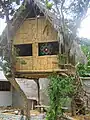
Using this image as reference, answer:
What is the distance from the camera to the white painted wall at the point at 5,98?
61.3ft

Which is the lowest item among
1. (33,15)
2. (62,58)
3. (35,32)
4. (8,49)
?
(62,58)

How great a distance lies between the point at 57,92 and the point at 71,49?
305cm

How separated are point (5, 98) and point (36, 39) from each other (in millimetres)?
7377

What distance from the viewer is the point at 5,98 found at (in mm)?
18906

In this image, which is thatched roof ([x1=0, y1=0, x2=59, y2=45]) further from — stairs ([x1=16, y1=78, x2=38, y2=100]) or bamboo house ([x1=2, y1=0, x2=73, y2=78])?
stairs ([x1=16, y1=78, x2=38, y2=100])

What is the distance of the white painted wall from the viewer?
1869 cm

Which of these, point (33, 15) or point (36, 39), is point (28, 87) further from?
point (36, 39)

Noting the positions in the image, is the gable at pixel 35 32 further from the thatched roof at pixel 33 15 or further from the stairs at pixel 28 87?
the stairs at pixel 28 87

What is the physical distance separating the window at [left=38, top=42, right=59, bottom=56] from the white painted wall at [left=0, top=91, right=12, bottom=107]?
6952 mm

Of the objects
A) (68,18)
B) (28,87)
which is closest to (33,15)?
(68,18)

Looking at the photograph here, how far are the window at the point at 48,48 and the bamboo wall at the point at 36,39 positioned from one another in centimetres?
24

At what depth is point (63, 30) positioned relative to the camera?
11.2 m

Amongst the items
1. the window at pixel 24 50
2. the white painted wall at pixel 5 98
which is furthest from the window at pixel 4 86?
the window at pixel 24 50

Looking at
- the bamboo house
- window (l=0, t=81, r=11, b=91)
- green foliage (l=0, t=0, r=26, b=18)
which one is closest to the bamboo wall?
the bamboo house
